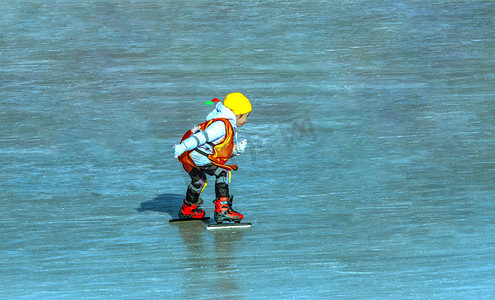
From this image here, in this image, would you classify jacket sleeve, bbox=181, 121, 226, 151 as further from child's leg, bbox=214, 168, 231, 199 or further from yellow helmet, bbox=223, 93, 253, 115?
child's leg, bbox=214, 168, 231, 199

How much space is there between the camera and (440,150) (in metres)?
12.3

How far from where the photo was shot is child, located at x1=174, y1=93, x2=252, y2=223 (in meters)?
9.20

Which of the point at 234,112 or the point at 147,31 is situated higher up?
the point at 234,112

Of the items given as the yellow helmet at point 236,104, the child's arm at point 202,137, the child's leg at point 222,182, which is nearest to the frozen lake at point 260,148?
the child's leg at point 222,182

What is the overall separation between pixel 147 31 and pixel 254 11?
2.40 meters

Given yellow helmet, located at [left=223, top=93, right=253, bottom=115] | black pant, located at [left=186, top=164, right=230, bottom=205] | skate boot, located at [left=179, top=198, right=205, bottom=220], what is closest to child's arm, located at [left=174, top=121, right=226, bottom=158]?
yellow helmet, located at [left=223, top=93, right=253, bottom=115]

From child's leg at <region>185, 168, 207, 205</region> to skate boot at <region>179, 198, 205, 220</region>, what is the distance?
32 mm

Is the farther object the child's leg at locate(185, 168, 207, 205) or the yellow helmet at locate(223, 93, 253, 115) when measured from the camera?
the child's leg at locate(185, 168, 207, 205)

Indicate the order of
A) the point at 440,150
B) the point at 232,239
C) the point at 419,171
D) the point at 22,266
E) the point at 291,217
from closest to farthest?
the point at 22,266
the point at 232,239
the point at 291,217
the point at 419,171
the point at 440,150

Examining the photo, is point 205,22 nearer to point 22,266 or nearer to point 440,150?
point 440,150

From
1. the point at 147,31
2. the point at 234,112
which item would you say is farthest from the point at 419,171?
the point at 147,31

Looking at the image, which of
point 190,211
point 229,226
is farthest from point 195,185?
point 229,226

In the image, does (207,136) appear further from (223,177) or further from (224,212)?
(224,212)

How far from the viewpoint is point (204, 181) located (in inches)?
383
